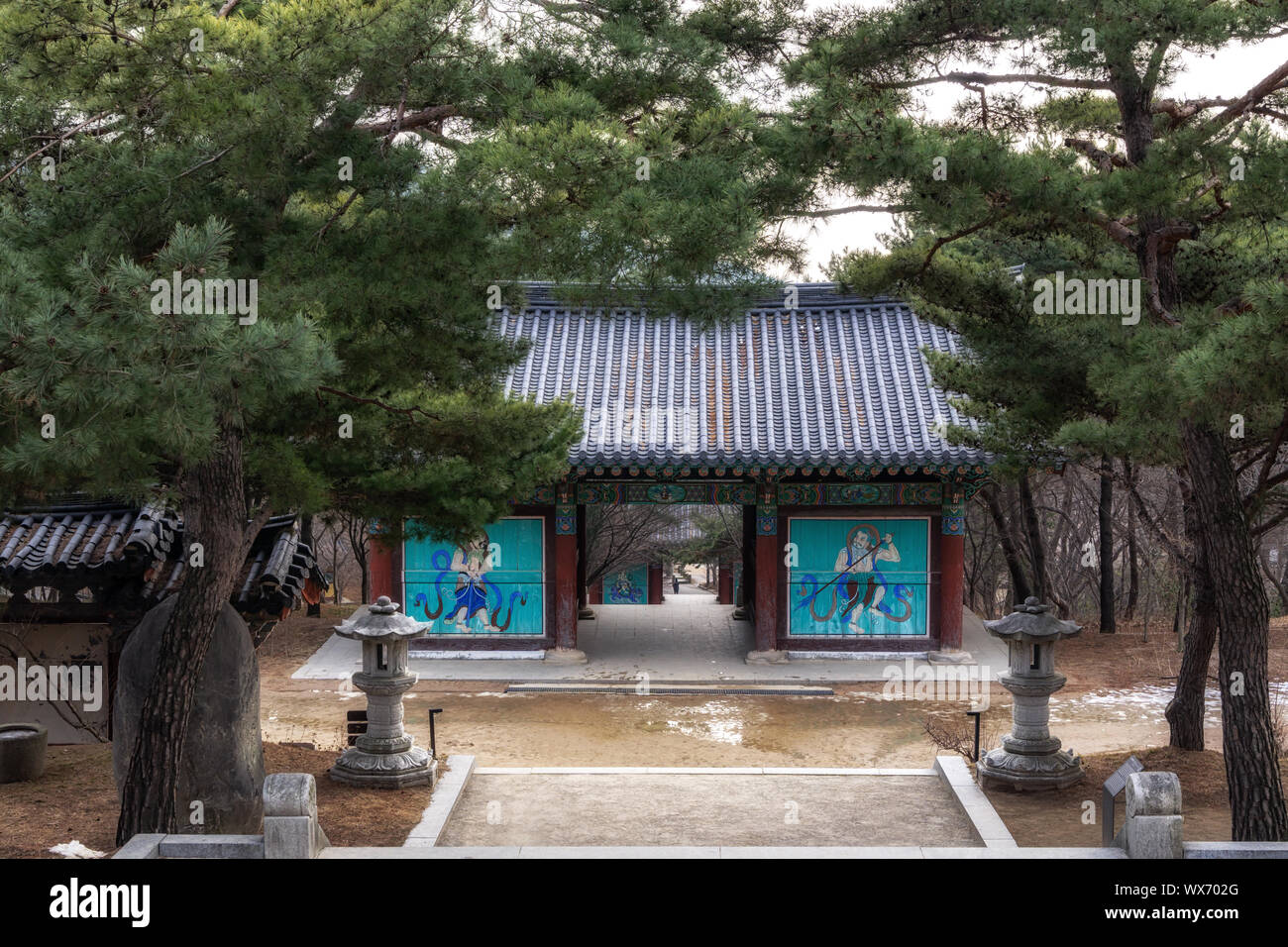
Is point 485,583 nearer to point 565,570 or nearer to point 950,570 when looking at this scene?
point 565,570

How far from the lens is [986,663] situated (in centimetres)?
1597

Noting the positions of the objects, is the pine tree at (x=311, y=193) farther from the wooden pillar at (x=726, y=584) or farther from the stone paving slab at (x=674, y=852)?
the wooden pillar at (x=726, y=584)

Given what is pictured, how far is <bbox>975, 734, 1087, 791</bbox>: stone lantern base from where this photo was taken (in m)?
9.62

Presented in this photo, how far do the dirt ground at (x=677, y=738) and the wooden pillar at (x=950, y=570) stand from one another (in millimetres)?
1662

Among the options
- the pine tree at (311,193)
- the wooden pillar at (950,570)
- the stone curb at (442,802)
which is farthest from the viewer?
the wooden pillar at (950,570)

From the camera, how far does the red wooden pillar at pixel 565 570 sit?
16.5 metres

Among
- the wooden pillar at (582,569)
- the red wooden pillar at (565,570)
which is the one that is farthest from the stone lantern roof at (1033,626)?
the wooden pillar at (582,569)

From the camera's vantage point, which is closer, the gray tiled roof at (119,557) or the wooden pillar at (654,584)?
the gray tiled roof at (119,557)

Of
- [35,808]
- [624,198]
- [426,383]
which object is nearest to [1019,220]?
[624,198]

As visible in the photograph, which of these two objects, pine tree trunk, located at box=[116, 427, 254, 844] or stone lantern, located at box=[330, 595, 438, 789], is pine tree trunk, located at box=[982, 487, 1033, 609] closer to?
stone lantern, located at box=[330, 595, 438, 789]

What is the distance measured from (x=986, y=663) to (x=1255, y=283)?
10824 mm

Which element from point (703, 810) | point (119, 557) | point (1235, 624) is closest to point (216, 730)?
point (119, 557)

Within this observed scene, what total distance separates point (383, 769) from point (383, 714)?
483 mm

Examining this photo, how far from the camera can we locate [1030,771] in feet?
31.7
